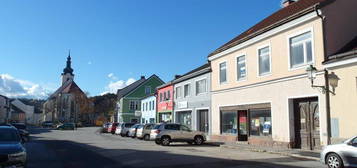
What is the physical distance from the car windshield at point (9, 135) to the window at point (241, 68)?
1584 centimetres

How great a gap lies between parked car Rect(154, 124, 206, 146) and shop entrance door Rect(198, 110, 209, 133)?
5.00 metres

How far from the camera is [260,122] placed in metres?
22.7

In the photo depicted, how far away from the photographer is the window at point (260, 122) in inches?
858

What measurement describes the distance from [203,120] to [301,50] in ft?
46.9

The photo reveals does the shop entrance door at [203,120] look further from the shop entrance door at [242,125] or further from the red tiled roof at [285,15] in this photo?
the shop entrance door at [242,125]

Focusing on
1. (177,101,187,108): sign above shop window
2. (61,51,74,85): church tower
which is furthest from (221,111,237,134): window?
(61,51,74,85): church tower

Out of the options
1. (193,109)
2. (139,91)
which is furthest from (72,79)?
(193,109)

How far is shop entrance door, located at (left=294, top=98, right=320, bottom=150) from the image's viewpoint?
18.2 meters

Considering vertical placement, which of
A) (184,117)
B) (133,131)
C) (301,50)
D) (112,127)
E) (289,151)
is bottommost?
(289,151)

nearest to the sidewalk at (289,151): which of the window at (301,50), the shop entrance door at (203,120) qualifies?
the window at (301,50)

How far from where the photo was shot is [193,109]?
109ft

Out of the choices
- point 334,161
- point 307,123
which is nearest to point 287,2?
point 307,123

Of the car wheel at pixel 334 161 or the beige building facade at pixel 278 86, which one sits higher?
the beige building facade at pixel 278 86

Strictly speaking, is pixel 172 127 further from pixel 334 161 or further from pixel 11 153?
pixel 11 153
